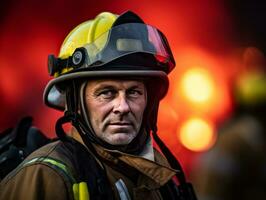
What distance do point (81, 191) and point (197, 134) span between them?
7307 millimetres

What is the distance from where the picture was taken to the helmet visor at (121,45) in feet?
11.0

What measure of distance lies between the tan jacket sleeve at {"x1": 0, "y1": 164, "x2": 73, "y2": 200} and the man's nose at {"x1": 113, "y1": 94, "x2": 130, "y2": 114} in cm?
58

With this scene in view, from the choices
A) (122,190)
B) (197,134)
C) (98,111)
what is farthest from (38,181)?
(197,134)

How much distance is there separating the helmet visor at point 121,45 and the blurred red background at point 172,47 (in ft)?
18.5

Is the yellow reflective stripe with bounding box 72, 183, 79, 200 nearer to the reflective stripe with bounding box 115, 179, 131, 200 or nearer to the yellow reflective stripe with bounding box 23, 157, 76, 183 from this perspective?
the yellow reflective stripe with bounding box 23, 157, 76, 183

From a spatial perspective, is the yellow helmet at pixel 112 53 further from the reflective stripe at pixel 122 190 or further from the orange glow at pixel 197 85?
the orange glow at pixel 197 85

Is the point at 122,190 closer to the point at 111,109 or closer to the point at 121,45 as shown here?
the point at 111,109

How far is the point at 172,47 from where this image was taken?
9914 mm

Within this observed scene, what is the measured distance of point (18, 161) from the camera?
3521 mm

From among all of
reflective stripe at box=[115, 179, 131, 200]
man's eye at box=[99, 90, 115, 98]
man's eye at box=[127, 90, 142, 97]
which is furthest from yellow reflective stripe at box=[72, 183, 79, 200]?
man's eye at box=[127, 90, 142, 97]

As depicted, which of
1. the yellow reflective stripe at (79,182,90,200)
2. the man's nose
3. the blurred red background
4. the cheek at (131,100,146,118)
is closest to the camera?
the yellow reflective stripe at (79,182,90,200)

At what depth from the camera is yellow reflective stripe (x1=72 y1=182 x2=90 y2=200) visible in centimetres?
286

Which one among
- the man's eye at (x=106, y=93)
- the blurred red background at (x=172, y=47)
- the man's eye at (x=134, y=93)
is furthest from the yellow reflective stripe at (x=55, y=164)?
the blurred red background at (x=172, y=47)

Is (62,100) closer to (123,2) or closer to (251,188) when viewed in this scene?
(251,188)
